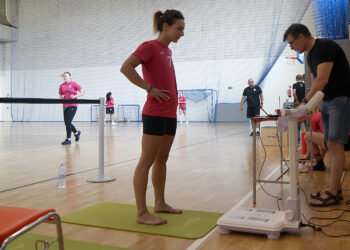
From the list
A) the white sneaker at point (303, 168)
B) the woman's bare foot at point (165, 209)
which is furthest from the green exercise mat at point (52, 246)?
the white sneaker at point (303, 168)

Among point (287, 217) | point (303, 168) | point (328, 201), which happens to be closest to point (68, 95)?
point (303, 168)

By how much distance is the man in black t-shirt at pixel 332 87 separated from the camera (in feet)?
8.95

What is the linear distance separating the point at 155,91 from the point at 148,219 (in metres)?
0.86

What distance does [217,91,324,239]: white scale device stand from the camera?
212cm

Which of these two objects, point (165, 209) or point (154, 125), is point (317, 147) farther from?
point (154, 125)

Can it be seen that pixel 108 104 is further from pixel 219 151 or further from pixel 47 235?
pixel 47 235

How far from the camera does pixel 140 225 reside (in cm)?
240

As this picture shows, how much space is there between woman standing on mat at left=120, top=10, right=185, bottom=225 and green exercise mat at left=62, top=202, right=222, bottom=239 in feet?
0.31

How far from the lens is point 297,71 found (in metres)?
15.5

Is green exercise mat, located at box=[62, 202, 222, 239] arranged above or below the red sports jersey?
below

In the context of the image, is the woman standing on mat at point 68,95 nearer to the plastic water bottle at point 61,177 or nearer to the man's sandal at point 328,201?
the plastic water bottle at point 61,177

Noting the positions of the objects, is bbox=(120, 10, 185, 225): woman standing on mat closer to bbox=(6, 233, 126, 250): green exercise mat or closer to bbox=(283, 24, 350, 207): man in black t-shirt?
bbox=(6, 233, 126, 250): green exercise mat

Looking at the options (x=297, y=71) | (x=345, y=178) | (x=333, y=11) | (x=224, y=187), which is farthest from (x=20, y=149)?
(x=297, y=71)

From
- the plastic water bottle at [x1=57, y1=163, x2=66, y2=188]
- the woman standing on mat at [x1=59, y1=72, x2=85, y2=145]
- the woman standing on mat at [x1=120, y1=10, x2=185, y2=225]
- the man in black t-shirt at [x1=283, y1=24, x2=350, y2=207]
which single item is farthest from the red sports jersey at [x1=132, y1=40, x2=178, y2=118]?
the woman standing on mat at [x1=59, y1=72, x2=85, y2=145]
